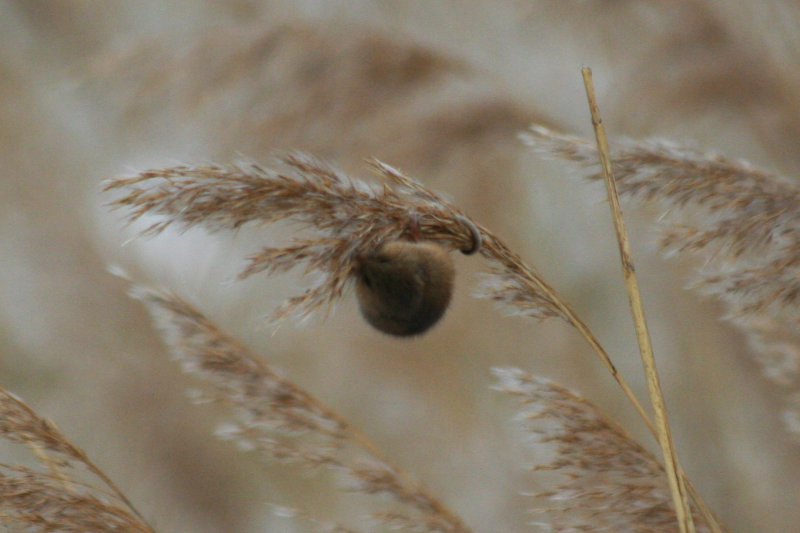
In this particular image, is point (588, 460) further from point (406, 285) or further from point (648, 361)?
point (406, 285)

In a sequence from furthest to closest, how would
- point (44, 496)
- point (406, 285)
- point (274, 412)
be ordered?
point (274, 412) < point (44, 496) < point (406, 285)

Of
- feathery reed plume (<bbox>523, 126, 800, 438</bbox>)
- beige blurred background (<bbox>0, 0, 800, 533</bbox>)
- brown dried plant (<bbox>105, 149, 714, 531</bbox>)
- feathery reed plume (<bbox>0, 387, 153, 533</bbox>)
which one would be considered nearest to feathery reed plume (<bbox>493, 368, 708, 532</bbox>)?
brown dried plant (<bbox>105, 149, 714, 531</bbox>)

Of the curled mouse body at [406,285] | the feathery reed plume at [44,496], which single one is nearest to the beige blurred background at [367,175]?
the feathery reed plume at [44,496]

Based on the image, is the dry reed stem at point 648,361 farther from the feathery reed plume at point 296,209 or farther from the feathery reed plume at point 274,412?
the feathery reed plume at point 274,412

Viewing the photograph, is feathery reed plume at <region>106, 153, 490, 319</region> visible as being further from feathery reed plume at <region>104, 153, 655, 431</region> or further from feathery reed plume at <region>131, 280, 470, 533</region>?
feathery reed plume at <region>131, 280, 470, 533</region>

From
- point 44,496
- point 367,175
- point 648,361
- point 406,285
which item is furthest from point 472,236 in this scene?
point 367,175

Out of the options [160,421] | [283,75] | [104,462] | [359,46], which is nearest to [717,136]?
[359,46]
